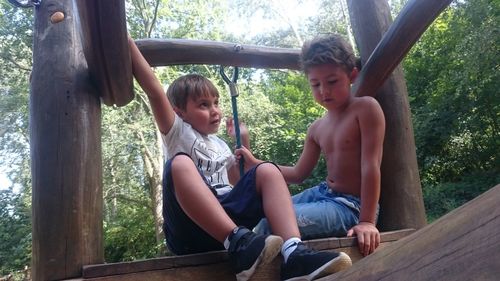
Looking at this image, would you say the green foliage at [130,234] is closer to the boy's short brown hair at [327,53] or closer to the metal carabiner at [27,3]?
the boy's short brown hair at [327,53]

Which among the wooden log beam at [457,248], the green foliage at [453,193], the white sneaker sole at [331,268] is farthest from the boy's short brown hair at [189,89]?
the green foliage at [453,193]

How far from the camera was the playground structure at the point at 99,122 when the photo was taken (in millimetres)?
1286

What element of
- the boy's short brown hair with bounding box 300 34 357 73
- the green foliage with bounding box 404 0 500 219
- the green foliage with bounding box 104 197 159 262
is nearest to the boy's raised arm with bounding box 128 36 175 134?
the boy's short brown hair with bounding box 300 34 357 73

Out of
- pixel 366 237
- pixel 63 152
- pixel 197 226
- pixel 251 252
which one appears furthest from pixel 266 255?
pixel 63 152

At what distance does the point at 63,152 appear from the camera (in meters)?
1.49

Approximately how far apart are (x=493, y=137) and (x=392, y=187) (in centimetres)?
896

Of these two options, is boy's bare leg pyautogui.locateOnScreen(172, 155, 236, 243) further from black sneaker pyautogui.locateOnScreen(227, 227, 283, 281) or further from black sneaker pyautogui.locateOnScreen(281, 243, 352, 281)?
black sneaker pyautogui.locateOnScreen(281, 243, 352, 281)

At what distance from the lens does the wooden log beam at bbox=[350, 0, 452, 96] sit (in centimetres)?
171

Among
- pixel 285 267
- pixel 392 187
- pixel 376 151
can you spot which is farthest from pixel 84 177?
pixel 392 187

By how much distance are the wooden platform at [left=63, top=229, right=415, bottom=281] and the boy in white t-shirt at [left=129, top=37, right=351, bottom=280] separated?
3cm

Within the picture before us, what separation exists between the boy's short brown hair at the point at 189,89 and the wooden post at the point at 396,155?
2.27ft

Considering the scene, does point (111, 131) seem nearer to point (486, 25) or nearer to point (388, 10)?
point (486, 25)

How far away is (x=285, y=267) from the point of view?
1.25 m

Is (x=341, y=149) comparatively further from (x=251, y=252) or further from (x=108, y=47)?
(x=108, y=47)
